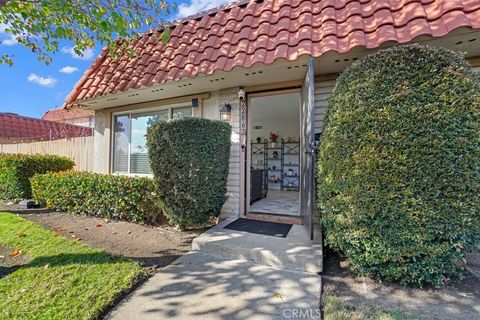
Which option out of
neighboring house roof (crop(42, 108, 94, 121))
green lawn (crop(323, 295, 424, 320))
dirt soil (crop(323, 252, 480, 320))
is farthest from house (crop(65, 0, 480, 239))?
neighboring house roof (crop(42, 108, 94, 121))

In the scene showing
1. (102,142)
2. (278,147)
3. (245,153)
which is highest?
(278,147)

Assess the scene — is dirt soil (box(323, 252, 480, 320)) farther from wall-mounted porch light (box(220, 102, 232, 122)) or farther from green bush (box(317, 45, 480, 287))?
wall-mounted porch light (box(220, 102, 232, 122))

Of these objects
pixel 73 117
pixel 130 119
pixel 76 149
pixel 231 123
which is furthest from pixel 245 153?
pixel 73 117

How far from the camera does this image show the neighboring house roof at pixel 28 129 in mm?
13750

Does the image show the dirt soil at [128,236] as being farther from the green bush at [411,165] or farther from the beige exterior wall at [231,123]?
the green bush at [411,165]

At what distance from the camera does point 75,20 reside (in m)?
3.60

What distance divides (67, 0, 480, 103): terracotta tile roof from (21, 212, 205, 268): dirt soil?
271 centimetres

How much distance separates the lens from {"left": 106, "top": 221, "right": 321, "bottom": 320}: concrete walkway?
2.04 m

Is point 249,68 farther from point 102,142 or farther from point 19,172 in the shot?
point 19,172

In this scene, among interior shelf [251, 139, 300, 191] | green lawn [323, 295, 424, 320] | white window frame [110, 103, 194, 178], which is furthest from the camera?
interior shelf [251, 139, 300, 191]

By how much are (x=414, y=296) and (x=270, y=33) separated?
12.9ft

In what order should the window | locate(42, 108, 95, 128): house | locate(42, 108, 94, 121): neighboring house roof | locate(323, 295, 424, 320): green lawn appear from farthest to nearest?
1. locate(42, 108, 94, 121): neighboring house roof
2. locate(42, 108, 95, 128): house
3. the window
4. locate(323, 295, 424, 320): green lawn

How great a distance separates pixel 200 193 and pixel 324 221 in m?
2.01

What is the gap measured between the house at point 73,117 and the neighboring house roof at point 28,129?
1119mm
